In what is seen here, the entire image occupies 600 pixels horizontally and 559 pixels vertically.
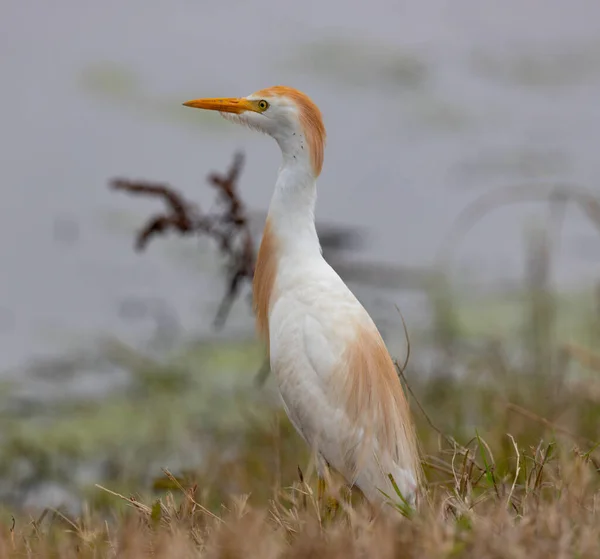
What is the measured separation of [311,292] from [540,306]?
2135 millimetres

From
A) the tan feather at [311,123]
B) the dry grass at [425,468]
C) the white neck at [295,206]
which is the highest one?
the tan feather at [311,123]

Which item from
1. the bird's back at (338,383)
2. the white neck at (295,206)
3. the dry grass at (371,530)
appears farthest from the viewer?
the white neck at (295,206)

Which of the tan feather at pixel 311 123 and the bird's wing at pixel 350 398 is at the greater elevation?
the tan feather at pixel 311 123

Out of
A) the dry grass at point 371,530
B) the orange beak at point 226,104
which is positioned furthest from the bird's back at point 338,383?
the orange beak at point 226,104

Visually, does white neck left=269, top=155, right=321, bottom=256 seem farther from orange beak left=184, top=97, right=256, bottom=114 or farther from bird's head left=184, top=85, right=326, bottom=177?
orange beak left=184, top=97, right=256, bottom=114

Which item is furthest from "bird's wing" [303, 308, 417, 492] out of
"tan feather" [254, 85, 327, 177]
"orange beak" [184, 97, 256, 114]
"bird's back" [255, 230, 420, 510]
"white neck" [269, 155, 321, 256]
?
"orange beak" [184, 97, 256, 114]

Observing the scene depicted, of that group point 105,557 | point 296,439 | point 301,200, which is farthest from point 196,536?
point 296,439

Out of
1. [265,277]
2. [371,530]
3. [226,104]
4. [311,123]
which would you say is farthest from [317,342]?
[371,530]

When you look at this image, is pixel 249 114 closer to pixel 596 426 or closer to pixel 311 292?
pixel 311 292

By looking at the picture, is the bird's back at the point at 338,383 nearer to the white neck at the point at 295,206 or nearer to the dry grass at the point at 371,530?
the white neck at the point at 295,206

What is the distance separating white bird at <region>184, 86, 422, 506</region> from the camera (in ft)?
7.25

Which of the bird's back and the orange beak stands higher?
the orange beak

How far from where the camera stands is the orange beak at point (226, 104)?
2344mm

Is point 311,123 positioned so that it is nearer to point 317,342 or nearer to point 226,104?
point 226,104
